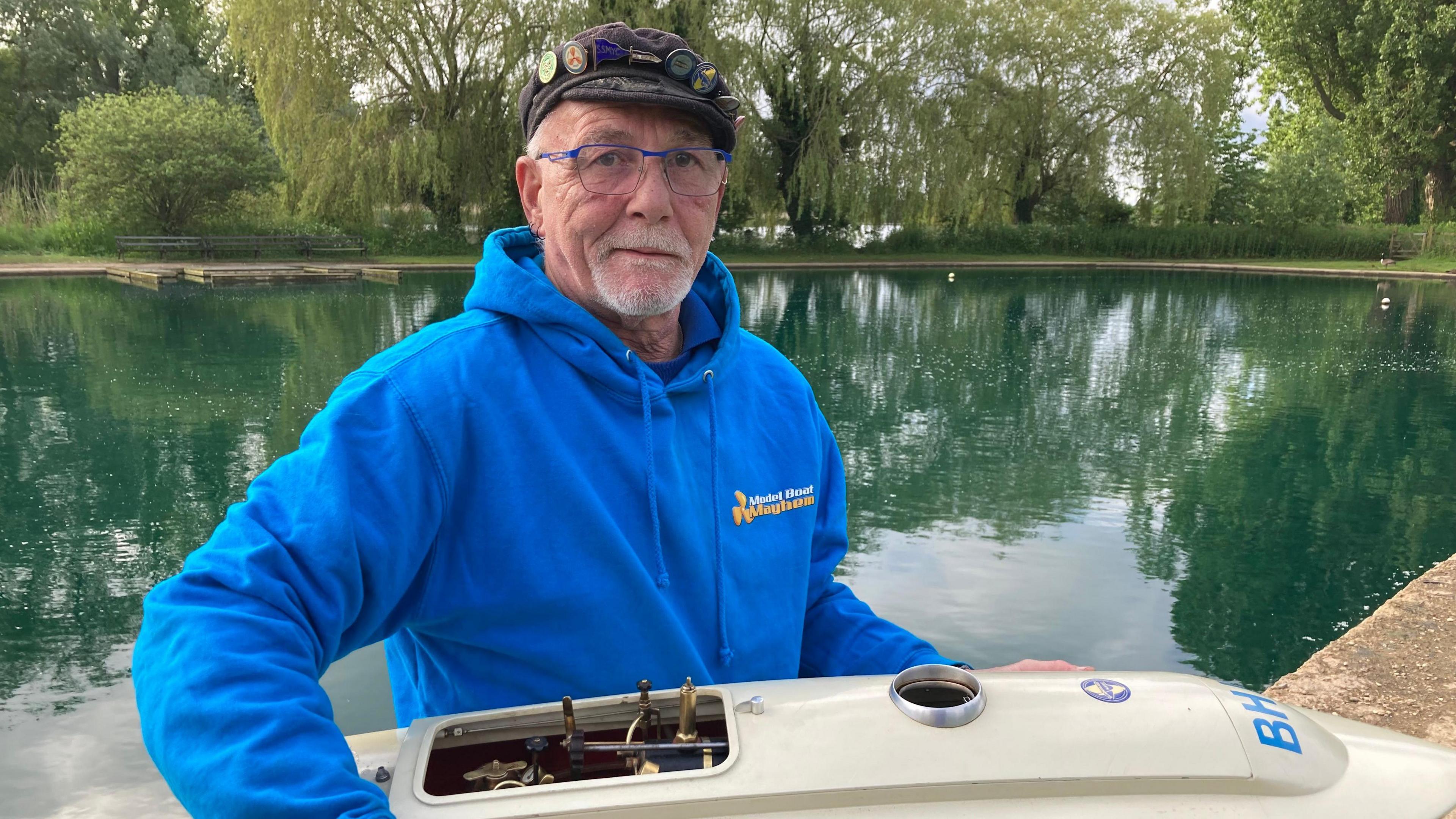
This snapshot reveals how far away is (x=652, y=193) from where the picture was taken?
164 cm

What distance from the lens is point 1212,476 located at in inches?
289

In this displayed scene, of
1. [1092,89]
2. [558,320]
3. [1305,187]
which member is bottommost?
[558,320]

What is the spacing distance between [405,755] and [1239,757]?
3.66ft

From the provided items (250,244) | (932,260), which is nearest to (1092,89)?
(932,260)

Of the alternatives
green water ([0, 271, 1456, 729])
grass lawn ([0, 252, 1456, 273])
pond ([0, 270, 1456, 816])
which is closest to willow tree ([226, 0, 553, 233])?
grass lawn ([0, 252, 1456, 273])

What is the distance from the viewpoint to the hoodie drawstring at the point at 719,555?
162 cm

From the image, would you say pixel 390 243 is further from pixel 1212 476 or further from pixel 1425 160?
pixel 1425 160

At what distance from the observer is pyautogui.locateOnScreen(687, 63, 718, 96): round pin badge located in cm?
161

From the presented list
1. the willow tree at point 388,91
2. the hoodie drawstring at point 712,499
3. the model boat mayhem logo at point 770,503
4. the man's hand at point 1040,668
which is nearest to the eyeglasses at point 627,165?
the hoodie drawstring at point 712,499

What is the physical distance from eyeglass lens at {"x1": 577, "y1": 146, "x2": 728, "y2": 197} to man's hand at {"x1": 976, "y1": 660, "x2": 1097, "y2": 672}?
0.92 m

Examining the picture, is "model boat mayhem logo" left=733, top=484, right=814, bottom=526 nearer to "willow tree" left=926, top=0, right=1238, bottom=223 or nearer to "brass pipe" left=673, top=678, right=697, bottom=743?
"brass pipe" left=673, top=678, right=697, bottom=743

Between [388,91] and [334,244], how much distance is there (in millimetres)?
3988

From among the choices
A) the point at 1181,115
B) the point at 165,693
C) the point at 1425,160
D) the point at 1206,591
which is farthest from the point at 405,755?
the point at 1425,160

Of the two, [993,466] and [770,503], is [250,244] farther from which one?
[770,503]
